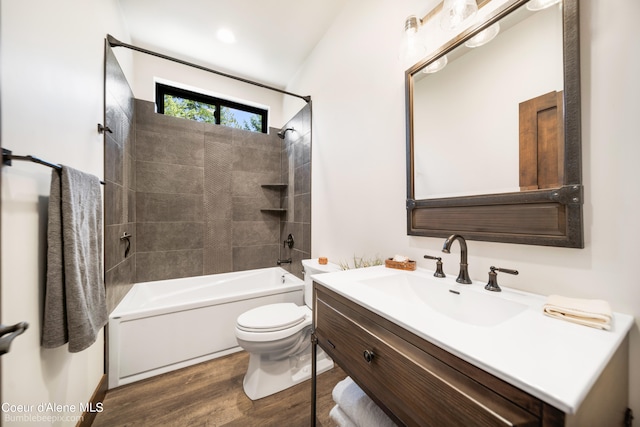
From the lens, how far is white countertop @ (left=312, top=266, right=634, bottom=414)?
51cm

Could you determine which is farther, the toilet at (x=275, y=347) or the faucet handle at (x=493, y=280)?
the toilet at (x=275, y=347)

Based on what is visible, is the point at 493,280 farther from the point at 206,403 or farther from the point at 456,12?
the point at 206,403

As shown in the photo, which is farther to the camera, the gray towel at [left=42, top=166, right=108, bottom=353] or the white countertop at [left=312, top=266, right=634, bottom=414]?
the gray towel at [left=42, top=166, right=108, bottom=353]

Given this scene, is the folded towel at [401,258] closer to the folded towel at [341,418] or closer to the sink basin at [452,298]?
the sink basin at [452,298]

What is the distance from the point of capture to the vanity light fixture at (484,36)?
1.06 meters

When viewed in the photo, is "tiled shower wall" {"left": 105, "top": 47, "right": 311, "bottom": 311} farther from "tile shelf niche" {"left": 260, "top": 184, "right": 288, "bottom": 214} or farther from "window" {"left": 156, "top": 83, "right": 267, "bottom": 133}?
"window" {"left": 156, "top": 83, "right": 267, "bottom": 133}

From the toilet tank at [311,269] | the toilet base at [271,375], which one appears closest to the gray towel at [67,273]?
the toilet base at [271,375]

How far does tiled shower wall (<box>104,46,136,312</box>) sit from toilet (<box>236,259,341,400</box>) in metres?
1.00

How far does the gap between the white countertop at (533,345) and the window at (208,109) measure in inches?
111

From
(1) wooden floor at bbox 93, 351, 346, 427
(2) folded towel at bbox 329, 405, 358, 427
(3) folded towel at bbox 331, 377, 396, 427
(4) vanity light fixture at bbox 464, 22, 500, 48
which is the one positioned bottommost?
(1) wooden floor at bbox 93, 351, 346, 427

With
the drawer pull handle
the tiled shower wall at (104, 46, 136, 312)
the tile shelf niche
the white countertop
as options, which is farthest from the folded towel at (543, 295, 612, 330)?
the tile shelf niche

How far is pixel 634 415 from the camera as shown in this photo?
762mm

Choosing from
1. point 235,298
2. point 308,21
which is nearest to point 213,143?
point 308,21

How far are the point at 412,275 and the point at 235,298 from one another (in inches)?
58.9
